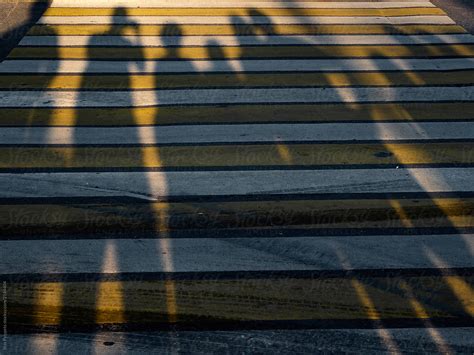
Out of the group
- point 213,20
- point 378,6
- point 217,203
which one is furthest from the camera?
point 378,6

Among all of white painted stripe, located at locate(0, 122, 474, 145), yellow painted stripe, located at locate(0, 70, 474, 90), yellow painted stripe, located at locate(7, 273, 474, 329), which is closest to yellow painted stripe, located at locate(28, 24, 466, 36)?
yellow painted stripe, located at locate(0, 70, 474, 90)

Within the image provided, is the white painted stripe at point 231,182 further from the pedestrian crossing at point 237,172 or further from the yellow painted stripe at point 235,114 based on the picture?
the yellow painted stripe at point 235,114

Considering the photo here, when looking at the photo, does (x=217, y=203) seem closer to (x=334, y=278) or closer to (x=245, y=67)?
(x=334, y=278)

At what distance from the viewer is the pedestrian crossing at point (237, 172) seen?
546 centimetres

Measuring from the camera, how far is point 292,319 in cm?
522

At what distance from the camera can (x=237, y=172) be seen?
24.0 feet

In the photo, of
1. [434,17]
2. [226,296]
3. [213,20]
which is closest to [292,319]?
[226,296]

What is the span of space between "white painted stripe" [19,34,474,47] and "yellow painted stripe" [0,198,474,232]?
431cm

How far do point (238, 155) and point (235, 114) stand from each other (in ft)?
3.37

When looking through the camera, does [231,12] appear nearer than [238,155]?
No

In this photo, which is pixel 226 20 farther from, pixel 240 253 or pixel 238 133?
pixel 240 253

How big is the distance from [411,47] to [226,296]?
602 cm

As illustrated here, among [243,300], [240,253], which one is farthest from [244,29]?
[243,300]

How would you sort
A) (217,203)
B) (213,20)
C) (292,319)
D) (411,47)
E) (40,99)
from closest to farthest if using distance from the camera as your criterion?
(292,319) → (217,203) → (40,99) → (411,47) → (213,20)
